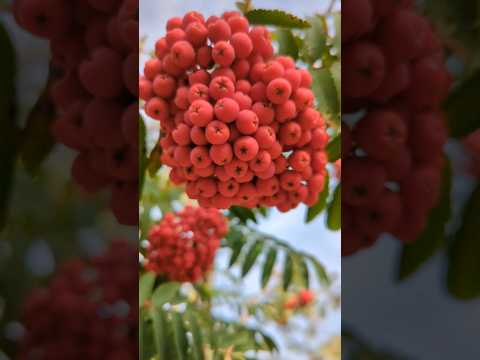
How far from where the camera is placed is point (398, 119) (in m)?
0.55

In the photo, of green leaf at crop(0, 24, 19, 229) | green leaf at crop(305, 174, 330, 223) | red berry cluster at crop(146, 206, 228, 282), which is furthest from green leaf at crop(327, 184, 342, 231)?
green leaf at crop(0, 24, 19, 229)

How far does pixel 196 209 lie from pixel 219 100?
161mm

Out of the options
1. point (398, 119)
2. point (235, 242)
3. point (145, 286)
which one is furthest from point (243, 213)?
point (398, 119)

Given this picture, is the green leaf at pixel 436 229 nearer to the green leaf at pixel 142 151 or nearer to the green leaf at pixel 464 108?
the green leaf at pixel 464 108

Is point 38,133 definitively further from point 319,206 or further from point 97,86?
point 319,206

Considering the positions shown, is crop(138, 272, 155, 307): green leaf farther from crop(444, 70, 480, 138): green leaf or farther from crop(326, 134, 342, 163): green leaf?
crop(444, 70, 480, 138): green leaf

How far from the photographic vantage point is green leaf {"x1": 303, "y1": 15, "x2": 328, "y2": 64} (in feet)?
2.12

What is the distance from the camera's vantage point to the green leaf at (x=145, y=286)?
69 cm

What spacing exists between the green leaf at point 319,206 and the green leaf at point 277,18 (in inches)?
6.7

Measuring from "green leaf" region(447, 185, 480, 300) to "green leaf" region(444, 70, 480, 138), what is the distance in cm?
5

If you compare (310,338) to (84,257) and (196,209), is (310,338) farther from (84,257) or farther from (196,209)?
(84,257)

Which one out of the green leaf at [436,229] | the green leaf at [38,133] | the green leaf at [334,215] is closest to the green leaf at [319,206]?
the green leaf at [334,215]

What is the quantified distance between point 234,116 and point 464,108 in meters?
0.21

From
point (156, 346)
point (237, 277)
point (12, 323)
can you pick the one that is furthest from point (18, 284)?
point (237, 277)
